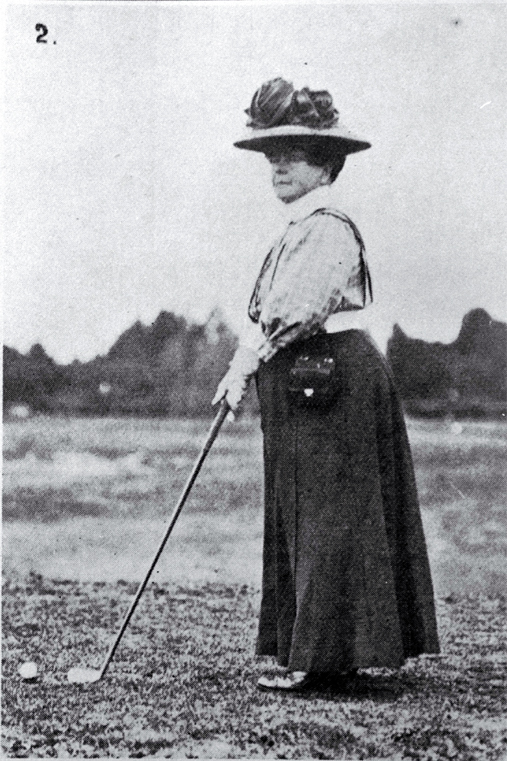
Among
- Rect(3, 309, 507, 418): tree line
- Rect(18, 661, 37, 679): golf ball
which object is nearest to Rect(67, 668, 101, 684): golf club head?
Rect(18, 661, 37, 679): golf ball

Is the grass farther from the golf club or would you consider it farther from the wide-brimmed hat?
the wide-brimmed hat

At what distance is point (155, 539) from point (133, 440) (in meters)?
0.50

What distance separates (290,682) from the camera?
437 centimetres

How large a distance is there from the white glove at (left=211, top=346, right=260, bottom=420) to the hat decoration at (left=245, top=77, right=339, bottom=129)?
3.12 feet

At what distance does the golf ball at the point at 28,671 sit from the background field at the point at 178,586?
4cm

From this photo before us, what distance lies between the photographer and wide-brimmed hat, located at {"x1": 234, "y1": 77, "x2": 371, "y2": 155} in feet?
14.5

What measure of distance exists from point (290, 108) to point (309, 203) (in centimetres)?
39

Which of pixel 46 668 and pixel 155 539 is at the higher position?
pixel 155 539

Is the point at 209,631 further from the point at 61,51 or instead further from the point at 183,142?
the point at 61,51

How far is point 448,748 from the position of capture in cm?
427

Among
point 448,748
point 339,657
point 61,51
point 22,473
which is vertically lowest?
point 448,748

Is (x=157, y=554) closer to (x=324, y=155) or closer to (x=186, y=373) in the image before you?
(x=186, y=373)

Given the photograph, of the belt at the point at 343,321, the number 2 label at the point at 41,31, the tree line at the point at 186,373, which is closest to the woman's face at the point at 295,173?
the belt at the point at 343,321

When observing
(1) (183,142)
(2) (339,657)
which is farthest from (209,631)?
(1) (183,142)
